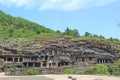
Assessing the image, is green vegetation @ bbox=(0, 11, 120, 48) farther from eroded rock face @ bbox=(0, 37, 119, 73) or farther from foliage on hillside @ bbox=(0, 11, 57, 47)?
eroded rock face @ bbox=(0, 37, 119, 73)

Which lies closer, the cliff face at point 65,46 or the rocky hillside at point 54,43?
the cliff face at point 65,46

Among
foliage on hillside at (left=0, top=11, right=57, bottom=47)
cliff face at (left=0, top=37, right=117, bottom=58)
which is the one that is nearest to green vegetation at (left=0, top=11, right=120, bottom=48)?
Result: foliage on hillside at (left=0, top=11, right=57, bottom=47)

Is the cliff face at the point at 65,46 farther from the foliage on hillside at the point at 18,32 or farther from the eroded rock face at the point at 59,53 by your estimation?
the foliage on hillside at the point at 18,32

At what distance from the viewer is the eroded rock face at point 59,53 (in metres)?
64.6

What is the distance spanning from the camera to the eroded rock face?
2544 inches

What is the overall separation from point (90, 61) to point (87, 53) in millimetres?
1909

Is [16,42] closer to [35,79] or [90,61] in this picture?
[90,61]

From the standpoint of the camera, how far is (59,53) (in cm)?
6906

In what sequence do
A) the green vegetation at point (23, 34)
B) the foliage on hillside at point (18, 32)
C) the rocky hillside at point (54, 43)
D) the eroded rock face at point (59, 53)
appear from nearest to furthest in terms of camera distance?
1. the eroded rock face at point (59, 53)
2. the rocky hillside at point (54, 43)
3. the green vegetation at point (23, 34)
4. the foliage on hillside at point (18, 32)

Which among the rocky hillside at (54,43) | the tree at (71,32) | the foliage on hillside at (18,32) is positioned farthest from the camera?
the tree at (71,32)

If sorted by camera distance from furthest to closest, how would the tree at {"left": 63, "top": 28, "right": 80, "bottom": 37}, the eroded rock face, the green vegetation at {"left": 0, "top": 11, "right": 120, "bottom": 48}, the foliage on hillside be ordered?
1. the tree at {"left": 63, "top": 28, "right": 80, "bottom": 37}
2. the foliage on hillside
3. the green vegetation at {"left": 0, "top": 11, "right": 120, "bottom": 48}
4. the eroded rock face

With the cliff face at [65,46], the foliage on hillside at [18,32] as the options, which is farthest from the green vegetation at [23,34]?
the cliff face at [65,46]

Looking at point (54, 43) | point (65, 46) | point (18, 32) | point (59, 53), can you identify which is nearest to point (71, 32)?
point (18, 32)

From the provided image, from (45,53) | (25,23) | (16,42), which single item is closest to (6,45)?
(16,42)
